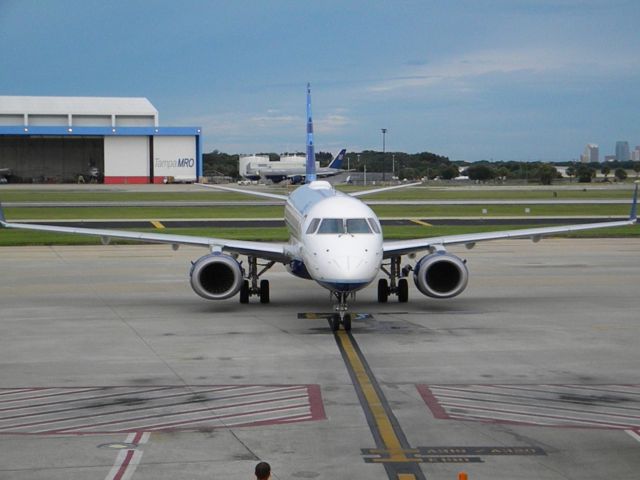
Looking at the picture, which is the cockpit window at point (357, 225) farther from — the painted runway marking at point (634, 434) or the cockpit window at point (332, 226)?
the painted runway marking at point (634, 434)

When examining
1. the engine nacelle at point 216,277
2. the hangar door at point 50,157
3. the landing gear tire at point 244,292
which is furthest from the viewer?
the hangar door at point 50,157

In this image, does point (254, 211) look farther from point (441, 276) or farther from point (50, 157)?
point (50, 157)

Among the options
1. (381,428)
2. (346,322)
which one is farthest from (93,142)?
(381,428)

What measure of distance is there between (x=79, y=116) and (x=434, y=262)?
142083mm

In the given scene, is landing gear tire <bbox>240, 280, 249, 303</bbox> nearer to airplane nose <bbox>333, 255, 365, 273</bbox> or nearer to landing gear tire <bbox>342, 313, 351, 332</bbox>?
landing gear tire <bbox>342, 313, 351, 332</bbox>

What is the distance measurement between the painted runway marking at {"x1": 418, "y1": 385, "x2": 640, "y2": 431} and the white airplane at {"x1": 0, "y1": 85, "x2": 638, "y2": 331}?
19.8 ft

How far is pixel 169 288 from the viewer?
3244 centimetres

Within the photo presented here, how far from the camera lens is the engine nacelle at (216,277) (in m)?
26.4

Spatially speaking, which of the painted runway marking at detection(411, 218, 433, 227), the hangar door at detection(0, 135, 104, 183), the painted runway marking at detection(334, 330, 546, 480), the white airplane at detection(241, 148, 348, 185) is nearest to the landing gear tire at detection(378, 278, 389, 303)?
the painted runway marking at detection(334, 330, 546, 480)

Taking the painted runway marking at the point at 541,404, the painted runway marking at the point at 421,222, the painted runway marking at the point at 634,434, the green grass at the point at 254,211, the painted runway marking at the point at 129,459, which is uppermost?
the green grass at the point at 254,211

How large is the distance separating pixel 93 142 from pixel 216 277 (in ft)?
486

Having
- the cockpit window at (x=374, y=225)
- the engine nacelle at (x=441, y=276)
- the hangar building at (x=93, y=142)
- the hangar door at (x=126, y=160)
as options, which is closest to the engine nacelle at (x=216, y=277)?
the cockpit window at (x=374, y=225)

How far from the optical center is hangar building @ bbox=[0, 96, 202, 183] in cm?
15412

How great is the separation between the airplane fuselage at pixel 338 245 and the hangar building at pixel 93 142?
428 ft
